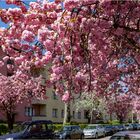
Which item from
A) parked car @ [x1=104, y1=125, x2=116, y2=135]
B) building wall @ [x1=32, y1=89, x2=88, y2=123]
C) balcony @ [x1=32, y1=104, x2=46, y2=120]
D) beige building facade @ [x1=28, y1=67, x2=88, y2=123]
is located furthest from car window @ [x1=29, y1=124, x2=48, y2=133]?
balcony @ [x1=32, y1=104, x2=46, y2=120]

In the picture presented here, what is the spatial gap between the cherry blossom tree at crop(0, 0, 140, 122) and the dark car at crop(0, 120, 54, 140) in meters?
8.36

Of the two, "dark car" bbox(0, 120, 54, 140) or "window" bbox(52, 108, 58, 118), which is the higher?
"window" bbox(52, 108, 58, 118)

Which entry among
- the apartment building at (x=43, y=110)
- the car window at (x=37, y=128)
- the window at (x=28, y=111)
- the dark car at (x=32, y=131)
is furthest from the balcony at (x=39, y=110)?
the car window at (x=37, y=128)

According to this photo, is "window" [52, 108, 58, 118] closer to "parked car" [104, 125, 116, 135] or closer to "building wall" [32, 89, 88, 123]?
"building wall" [32, 89, 88, 123]

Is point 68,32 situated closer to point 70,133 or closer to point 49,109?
point 70,133

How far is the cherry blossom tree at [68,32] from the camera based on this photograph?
916 centimetres

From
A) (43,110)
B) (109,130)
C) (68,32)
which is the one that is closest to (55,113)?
(43,110)

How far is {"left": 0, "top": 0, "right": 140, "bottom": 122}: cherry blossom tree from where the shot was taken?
9.16m

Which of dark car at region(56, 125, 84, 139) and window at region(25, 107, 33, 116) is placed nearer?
dark car at region(56, 125, 84, 139)

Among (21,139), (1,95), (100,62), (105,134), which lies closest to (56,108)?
(105,134)

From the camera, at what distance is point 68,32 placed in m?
9.48

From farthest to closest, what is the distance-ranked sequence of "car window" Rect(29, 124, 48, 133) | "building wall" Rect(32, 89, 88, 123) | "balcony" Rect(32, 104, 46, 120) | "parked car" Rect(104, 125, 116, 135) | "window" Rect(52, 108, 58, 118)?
"window" Rect(52, 108, 58, 118)
"building wall" Rect(32, 89, 88, 123)
"balcony" Rect(32, 104, 46, 120)
"parked car" Rect(104, 125, 116, 135)
"car window" Rect(29, 124, 48, 133)

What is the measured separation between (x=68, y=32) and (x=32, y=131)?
11.8 metres

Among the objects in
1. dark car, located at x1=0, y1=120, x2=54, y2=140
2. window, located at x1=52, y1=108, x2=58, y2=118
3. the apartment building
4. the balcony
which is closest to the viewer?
dark car, located at x1=0, y1=120, x2=54, y2=140
